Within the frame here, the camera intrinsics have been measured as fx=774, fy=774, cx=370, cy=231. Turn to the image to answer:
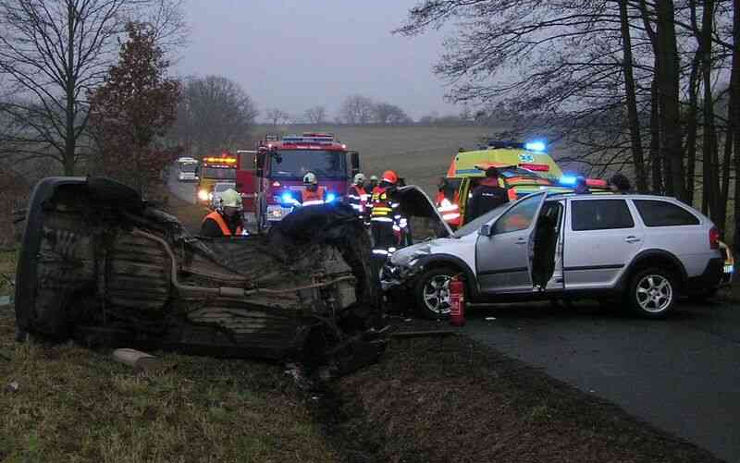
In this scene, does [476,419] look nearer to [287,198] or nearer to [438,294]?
[438,294]

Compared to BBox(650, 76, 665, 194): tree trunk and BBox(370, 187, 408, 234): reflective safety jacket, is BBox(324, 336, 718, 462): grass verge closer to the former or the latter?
BBox(370, 187, 408, 234): reflective safety jacket

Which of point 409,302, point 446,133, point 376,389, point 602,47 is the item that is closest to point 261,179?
point 602,47

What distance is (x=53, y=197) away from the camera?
6.62 metres

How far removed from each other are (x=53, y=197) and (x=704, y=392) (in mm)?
5539

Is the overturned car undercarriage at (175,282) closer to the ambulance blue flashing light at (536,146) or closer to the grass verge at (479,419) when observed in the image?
the grass verge at (479,419)

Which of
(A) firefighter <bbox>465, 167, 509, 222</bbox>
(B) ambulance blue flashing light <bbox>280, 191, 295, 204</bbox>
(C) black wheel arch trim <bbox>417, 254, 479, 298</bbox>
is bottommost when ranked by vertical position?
(C) black wheel arch trim <bbox>417, 254, 479, 298</bbox>

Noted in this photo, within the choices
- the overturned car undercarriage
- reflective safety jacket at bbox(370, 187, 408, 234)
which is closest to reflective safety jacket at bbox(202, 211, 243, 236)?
the overturned car undercarriage

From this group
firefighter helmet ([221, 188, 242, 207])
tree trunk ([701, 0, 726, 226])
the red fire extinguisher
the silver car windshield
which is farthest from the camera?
tree trunk ([701, 0, 726, 226])

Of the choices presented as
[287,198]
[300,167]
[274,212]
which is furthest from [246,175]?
[287,198]

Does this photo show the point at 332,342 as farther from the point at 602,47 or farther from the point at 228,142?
the point at 228,142

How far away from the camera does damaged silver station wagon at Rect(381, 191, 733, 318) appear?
9336mm

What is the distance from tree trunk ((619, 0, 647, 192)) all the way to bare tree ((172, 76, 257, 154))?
210 feet

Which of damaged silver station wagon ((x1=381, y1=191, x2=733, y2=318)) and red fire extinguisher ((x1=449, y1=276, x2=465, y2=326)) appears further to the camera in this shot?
damaged silver station wagon ((x1=381, y1=191, x2=733, y2=318))

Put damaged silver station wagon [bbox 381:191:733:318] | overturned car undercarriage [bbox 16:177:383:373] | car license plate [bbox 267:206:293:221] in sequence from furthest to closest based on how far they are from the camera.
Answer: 1. car license plate [bbox 267:206:293:221]
2. damaged silver station wagon [bbox 381:191:733:318]
3. overturned car undercarriage [bbox 16:177:383:373]
